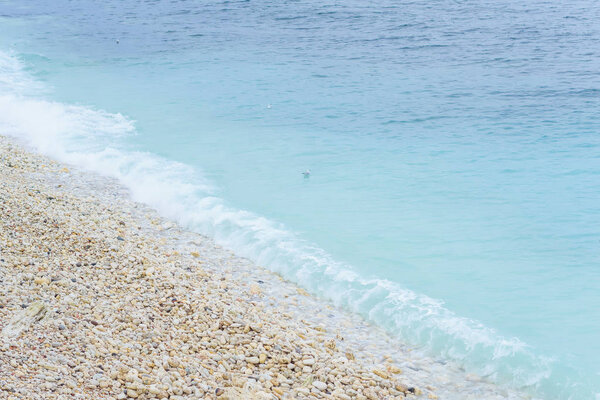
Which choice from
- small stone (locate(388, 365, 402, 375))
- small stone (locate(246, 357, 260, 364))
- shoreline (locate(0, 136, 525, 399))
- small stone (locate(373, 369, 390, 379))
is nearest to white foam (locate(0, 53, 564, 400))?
shoreline (locate(0, 136, 525, 399))

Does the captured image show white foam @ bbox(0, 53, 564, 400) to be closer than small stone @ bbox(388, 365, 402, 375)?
No

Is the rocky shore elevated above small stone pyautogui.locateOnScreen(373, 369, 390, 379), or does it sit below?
above

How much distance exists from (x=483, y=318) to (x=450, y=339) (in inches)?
43.3

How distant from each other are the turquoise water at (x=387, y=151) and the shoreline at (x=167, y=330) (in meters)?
0.75

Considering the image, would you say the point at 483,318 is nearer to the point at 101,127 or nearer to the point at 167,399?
the point at 167,399

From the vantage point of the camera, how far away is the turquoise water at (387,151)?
10.6 meters

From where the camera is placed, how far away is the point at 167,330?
8.23 m

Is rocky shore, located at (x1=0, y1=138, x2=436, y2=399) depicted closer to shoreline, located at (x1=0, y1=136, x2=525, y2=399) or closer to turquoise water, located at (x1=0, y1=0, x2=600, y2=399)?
shoreline, located at (x1=0, y1=136, x2=525, y2=399)

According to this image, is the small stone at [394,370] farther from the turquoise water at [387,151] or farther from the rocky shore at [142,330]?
the turquoise water at [387,151]

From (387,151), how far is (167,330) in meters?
11.4

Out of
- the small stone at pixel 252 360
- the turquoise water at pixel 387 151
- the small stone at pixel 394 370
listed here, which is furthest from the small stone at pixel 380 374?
the small stone at pixel 252 360

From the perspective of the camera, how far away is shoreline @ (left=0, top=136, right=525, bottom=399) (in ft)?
23.3

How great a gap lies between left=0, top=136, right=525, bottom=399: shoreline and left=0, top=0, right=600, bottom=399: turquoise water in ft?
2.48

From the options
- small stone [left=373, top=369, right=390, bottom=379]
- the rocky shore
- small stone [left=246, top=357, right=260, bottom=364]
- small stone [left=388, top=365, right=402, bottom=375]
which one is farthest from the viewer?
small stone [left=388, top=365, right=402, bottom=375]
